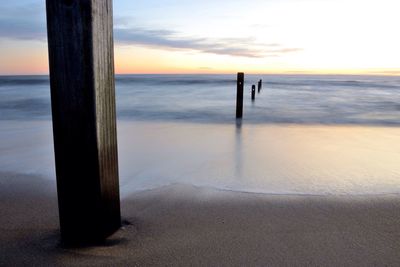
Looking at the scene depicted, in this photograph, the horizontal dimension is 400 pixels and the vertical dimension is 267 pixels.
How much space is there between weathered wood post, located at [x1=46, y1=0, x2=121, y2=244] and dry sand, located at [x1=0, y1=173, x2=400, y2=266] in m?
0.21

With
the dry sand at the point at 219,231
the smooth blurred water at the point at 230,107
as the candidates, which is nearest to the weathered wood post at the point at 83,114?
the dry sand at the point at 219,231

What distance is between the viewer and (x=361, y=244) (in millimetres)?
2037

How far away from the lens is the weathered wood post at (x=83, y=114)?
61.6 inches

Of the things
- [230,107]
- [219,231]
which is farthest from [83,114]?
[230,107]

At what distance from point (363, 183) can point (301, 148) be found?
2.00m

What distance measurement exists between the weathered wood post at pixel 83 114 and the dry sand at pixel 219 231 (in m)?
0.21

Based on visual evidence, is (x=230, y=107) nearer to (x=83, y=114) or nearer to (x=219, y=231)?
(x=219, y=231)

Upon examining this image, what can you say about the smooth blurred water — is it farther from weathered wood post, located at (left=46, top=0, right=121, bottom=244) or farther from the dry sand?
weathered wood post, located at (left=46, top=0, right=121, bottom=244)

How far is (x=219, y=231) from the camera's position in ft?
7.25

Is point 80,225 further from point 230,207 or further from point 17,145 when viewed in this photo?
point 17,145

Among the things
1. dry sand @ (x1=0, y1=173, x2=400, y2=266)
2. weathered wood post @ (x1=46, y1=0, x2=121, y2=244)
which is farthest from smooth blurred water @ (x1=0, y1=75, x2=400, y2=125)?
weathered wood post @ (x1=46, y1=0, x2=121, y2=244)

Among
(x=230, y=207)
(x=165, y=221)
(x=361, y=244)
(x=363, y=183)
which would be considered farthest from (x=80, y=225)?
(x=363, y=183)

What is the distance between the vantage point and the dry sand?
1.85m

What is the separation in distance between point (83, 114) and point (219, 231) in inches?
47.6
